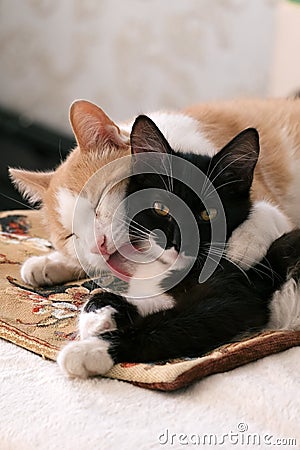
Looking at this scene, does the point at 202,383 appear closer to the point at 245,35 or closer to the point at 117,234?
the point at 117,234

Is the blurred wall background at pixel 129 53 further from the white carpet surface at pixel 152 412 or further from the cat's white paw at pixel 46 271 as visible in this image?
the white carpet surface at pixel 152 412

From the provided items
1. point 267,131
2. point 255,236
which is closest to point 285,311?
point 255,236

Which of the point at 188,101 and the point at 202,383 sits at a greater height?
the point at 202,383

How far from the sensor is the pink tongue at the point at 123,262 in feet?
3.84

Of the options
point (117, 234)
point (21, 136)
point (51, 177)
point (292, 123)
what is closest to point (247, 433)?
point (117, 234)

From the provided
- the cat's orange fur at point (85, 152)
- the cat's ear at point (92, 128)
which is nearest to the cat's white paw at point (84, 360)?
the cat's orange fur at point (85, 152)

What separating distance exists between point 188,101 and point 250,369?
2025mm

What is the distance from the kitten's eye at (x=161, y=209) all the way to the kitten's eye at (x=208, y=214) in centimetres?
6

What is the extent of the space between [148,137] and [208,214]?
0.54 ft

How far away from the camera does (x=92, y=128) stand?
130 cm

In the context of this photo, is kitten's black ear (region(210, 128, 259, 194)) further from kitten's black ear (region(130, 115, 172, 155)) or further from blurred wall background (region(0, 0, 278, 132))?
blurred wall background (region(0, 0, 278, 132))

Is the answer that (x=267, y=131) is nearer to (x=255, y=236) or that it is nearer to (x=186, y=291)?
(x=255, y=236)

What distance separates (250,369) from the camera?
3.15 feet

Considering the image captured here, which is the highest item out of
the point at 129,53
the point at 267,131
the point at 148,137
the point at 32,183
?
the point at 148,137
